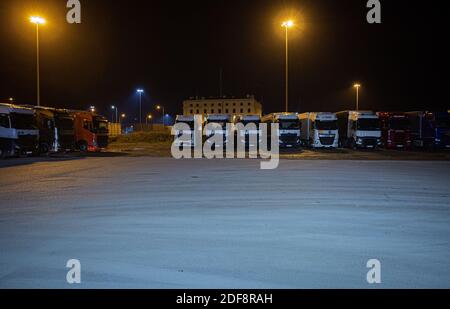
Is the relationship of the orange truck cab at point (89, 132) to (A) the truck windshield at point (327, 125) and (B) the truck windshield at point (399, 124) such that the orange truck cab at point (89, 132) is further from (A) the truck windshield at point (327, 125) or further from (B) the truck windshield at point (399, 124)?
(B) the truck windshield at point (399, 124)

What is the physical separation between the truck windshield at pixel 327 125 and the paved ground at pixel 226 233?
20060mm

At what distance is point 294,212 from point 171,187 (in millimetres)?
4714

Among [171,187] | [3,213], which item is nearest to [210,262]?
[3,213]

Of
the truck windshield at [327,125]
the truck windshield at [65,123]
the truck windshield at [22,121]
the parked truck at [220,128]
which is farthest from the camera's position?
the parked truck at [220,128]

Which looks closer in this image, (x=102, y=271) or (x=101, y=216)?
(x=102, y=271)

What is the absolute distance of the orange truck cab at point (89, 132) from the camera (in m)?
31.8

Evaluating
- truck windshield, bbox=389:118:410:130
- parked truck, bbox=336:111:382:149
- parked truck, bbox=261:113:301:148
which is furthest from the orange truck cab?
truck windshield, bbox=389:118:410:130

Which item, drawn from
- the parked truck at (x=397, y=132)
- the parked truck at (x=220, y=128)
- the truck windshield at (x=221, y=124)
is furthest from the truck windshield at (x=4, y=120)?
the parked truck at (x=397, y=132)

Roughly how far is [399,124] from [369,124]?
9.80 ft

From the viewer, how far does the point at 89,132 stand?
32.2 meters

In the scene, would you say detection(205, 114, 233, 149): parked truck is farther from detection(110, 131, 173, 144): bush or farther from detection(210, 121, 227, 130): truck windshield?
detection(110, 131, 173, 144): bush

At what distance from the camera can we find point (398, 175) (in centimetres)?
1551

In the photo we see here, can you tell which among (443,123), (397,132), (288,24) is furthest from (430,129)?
(288,24)
